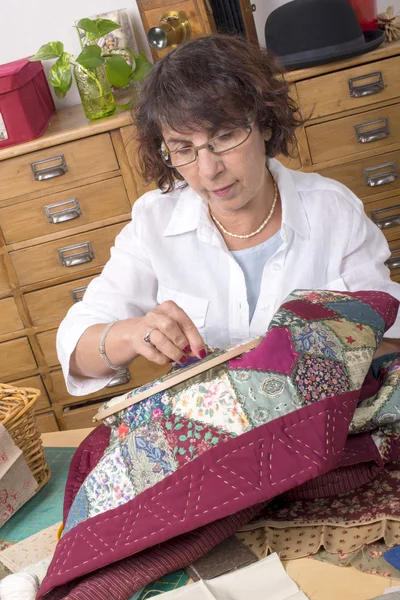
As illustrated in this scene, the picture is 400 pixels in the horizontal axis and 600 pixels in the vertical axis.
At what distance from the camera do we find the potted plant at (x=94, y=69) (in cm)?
270

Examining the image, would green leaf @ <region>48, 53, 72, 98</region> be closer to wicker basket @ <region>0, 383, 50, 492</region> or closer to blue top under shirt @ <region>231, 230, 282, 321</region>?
blue top under shirt @ <region>231, 230, 282, 321</region>

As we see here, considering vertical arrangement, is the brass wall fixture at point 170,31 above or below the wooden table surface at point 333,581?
above

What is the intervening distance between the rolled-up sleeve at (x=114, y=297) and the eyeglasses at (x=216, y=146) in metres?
0.27

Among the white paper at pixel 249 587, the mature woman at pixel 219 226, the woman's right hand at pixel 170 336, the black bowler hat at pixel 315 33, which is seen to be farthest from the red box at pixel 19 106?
the white paper at pixel 249 587

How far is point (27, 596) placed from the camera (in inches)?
42.3

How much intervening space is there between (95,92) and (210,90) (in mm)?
1378

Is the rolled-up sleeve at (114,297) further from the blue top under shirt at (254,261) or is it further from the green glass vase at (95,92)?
the green glass vase at (95,92)

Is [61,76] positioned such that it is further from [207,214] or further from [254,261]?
[254,261]

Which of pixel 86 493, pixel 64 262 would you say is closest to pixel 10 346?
pixel 64 262

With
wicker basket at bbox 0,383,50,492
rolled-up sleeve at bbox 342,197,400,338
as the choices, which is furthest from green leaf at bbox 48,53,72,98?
wicker basket at bbox 0,383,50,492

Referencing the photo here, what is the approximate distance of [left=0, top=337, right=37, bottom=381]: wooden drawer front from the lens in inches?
120


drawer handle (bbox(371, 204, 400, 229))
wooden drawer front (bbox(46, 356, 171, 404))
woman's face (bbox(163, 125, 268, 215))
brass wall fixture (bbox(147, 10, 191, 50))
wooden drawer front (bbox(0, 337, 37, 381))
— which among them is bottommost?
wooden drawer front (bbox(46, 356, 171, 404))

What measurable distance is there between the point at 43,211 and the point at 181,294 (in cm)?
128

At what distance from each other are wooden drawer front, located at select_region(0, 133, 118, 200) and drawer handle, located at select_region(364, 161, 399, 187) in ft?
3.07
